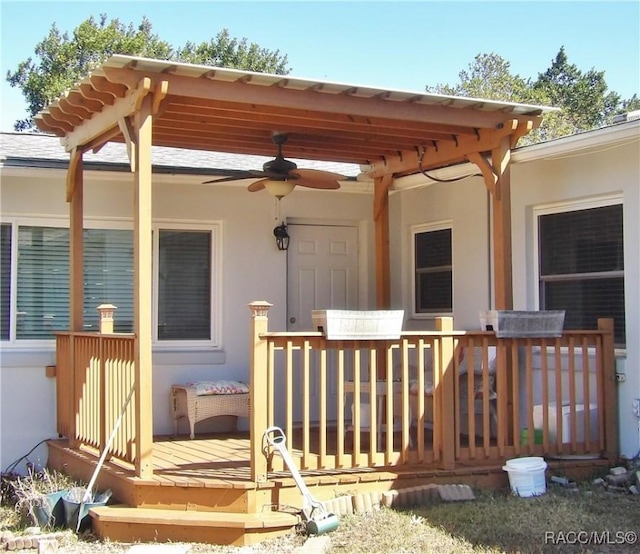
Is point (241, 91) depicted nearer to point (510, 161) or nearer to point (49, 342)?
point (510, 161)

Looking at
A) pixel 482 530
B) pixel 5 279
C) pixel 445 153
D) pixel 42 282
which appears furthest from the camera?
pixel 42 282

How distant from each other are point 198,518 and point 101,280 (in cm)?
336

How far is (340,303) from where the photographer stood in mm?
8797

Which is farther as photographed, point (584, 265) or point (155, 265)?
point (155, 265)

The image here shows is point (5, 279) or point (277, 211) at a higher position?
point (277, 211)

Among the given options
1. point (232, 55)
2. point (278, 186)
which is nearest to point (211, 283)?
point (278, 186)

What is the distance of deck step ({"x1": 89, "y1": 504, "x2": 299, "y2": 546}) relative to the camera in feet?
17.1

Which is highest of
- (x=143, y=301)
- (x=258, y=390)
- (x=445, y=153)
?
(x=445, y=153)

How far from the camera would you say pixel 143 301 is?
5500mm

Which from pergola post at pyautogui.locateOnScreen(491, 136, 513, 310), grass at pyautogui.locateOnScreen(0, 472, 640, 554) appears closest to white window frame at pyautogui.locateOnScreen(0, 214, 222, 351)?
grass at pyautogui.locateOnScreen(0, 472, 640, 554)

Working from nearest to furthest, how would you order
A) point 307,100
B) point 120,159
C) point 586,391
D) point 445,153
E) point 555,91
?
point 307,100, point 586,391, point 445,153, point 120,159, point 555,91

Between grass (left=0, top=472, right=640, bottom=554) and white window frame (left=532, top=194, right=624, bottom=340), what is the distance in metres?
2.17

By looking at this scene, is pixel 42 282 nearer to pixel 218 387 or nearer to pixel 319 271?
pixel 218 387

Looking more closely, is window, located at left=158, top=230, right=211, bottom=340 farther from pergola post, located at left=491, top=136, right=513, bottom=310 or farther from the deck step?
pergola post, located at left=491, top=136, right=513, bottom=310
